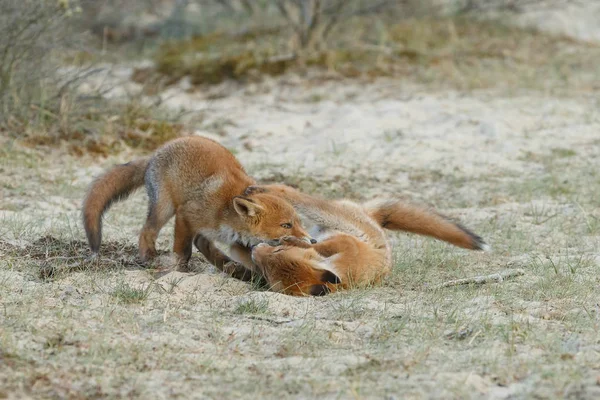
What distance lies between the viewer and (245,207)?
630 centimetres

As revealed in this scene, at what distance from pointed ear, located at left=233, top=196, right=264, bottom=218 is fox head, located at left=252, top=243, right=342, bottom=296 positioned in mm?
412

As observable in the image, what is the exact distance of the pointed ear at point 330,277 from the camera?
578 cm

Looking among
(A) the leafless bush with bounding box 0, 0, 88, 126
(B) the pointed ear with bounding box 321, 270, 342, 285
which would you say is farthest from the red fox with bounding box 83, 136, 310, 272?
(A) the leafless bush with bounding box 0, 0, 88, 126

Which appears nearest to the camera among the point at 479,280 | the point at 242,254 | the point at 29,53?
the point at 479,280

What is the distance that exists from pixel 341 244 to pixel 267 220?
549 mm

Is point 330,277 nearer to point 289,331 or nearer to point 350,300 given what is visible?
point 350,300

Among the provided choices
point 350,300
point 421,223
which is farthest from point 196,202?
point 421,223

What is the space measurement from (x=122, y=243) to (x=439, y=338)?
3.17 meters

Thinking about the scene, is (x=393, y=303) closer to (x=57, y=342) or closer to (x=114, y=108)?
(x=57, y=342)

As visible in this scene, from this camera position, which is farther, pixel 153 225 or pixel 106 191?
pixel 106 191

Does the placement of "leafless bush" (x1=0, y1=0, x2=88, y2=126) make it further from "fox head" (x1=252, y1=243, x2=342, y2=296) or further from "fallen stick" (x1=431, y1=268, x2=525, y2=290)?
"fallen stick" (x1=431, y1=268, x2=525, y2=290)

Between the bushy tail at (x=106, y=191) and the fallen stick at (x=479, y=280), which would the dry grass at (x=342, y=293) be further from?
the bushy tail at (x=106, y=191)

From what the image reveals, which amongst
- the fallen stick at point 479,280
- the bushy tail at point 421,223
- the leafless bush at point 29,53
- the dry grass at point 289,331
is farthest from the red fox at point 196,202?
the leafless bush at point 29,53

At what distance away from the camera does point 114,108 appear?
34.8 ft
